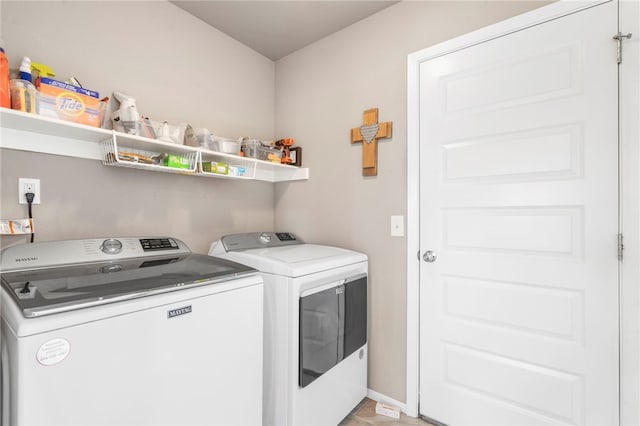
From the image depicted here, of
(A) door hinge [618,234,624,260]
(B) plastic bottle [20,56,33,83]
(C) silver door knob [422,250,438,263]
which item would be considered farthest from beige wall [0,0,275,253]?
(A) door hinge [618,234,624,260]

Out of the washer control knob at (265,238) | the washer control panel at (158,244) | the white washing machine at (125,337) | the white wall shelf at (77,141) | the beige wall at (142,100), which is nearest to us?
the white washing machine at (125,337)

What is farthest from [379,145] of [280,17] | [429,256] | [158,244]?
[158,244]

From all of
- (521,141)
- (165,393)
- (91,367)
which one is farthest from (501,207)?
(91,367)

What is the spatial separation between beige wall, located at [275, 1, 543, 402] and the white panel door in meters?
0.15

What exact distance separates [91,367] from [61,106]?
3.39 feet

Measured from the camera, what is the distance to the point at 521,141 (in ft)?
4.80

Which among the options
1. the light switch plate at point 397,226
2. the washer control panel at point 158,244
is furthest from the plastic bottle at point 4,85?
the light switch plate at point 397,226

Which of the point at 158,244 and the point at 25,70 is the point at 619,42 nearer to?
the point at 158,244

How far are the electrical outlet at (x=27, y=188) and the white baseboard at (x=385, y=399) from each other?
2.07 m

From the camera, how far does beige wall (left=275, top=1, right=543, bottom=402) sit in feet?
5.89

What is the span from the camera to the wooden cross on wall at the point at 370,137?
1.92 m

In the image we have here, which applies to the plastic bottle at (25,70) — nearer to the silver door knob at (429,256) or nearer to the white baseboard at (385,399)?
the silver door knob at (429,256)

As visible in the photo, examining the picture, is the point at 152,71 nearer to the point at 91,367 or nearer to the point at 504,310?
the point at 91,367

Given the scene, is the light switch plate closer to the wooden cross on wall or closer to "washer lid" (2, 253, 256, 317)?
the wooden cross on wall
